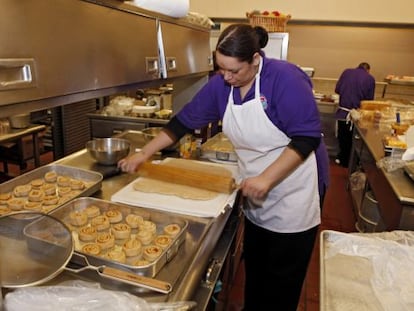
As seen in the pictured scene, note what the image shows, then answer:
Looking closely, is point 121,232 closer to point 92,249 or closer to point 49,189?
point 92,249

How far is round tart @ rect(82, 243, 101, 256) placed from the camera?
3.27 feet

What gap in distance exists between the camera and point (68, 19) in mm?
919

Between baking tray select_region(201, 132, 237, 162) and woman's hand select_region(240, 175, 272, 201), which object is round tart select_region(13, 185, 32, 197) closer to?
woman's hand select_region(240, 175, 272, 201)

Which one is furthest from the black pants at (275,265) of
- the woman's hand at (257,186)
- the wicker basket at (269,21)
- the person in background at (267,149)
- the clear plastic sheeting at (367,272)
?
the wicker basket at (269,21)

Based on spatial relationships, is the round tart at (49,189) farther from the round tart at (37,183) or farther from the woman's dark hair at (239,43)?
the woman's dark hair at (239,43)

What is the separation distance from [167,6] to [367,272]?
1.21 meters

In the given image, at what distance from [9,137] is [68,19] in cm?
280

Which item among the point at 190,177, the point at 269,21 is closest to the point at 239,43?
the point at 190,177

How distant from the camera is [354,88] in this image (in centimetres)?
486

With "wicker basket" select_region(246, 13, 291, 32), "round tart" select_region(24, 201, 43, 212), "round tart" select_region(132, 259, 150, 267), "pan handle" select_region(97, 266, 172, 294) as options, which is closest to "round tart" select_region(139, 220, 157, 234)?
"round tart" select_region(132, 259, 150, 267)

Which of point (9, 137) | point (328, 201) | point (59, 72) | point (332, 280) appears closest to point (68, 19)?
point (59, 72)

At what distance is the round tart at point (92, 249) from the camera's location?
1.00 metres

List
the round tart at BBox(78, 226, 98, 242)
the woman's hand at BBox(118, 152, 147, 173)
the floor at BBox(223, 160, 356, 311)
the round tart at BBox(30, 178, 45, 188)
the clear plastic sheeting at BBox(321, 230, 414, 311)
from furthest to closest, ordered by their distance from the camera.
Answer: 1. the floor at BBox(223, 160, 356, 311)
2. the woman's hand at BBox(118, 152, 147, 173)
3. the round tart at BBox(30, 178, 45, 188)
4. the round tart at BBox(78, 226, 98, 242)
5. the clear plastic sheeting at BBox(321, 230, 414, 311)

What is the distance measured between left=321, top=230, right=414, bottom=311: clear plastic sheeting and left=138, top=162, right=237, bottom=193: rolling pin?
47 centimetres
